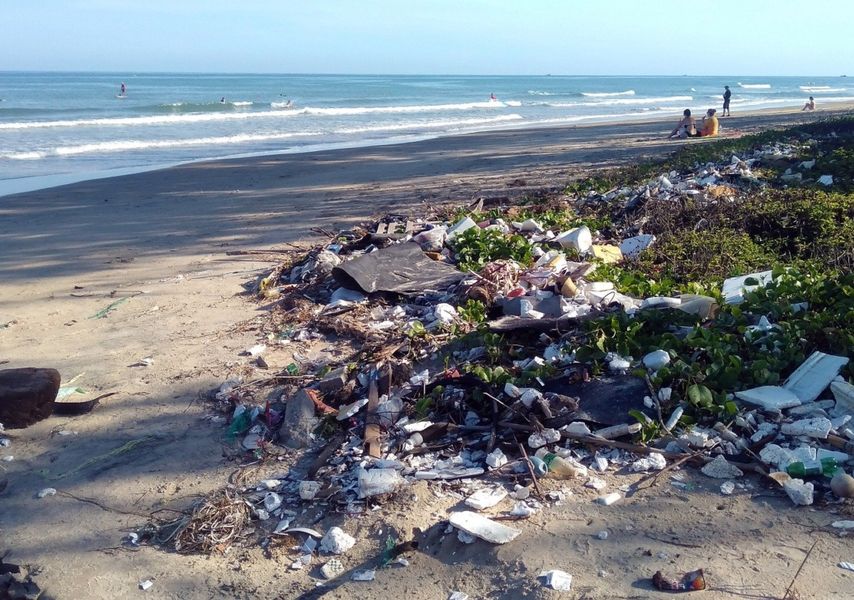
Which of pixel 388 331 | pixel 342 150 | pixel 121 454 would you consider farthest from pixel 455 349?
pixel 342 150

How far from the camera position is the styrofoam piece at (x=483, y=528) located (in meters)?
2.88

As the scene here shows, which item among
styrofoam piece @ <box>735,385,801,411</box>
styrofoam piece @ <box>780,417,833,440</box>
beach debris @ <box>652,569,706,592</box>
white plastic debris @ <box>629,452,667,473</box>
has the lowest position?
beach debris @ <box>652,569,706,592</box>

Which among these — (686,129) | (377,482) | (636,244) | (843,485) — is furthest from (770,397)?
(686,129)

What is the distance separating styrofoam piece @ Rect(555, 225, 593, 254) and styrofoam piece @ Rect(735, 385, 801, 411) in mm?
2898

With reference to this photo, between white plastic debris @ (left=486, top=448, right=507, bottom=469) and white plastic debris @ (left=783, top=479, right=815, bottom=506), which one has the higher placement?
white plastic debris @ (left=783, top=479, right=815, bottom=506)

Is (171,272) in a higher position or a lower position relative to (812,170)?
lower

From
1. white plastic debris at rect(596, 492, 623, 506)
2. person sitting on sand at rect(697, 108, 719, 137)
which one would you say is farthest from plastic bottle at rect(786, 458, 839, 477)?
person sitting on sand at rect(697, 108, 719, 137)

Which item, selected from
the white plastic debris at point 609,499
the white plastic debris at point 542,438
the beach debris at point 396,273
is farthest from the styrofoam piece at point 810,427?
the beach debris at point 396,273

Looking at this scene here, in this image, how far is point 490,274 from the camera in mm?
5617

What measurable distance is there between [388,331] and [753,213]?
12.2ft

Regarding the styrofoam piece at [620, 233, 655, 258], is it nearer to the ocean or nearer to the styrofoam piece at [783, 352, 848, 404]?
the styrofoam piece at [783, 352, 848, 404]

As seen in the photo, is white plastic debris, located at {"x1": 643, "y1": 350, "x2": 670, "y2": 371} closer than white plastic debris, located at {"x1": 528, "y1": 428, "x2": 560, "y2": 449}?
No

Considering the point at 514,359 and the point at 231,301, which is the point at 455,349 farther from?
the point at 231,301

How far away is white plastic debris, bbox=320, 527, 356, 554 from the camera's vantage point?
3.00m
